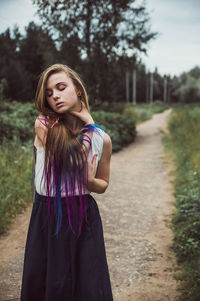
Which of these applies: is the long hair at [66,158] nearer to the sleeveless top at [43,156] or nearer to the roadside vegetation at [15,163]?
the sleeveless top at [43,156]

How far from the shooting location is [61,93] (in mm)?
1438

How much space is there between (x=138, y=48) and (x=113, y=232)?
11.1 meters

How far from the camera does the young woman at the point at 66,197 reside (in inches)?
55.7

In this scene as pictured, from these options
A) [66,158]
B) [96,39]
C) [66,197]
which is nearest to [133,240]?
[66,197]

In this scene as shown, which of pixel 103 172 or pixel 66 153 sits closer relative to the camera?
pixel 66 153

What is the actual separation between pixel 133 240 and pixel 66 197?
2.59 m

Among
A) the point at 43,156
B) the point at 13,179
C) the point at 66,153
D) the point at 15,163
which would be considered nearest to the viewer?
the point at 66,153

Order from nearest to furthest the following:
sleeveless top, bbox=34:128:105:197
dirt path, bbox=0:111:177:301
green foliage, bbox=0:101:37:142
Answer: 1. sleeveless top, bbox=34:128:105:197
2. dirt path, bbox=0:111:177:301
3. green foliage, bbox=0:101:37:142

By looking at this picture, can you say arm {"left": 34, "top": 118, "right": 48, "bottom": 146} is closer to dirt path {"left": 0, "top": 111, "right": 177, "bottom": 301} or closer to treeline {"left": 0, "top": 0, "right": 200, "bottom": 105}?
dirt path {"left": 0, "top": 111, "right": 177, "bottom": 301}

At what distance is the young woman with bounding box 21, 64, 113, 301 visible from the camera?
1.42 metres

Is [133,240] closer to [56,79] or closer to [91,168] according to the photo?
[91,168]

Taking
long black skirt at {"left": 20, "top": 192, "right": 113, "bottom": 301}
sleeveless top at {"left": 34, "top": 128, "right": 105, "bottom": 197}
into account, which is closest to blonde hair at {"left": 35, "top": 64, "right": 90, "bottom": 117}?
sleeveless top at {"left": 34, "top": 128, "right": 105, "bottom": 197}

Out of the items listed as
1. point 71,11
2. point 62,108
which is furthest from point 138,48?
point 62,108

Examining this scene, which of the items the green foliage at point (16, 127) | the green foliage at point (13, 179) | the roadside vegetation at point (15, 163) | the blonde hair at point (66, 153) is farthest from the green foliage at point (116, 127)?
the blonde hair at point (66, 153)
